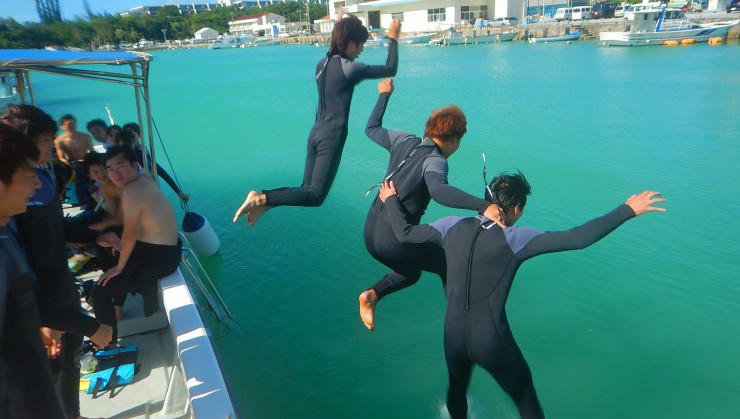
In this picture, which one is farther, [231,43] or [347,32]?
[231,43]

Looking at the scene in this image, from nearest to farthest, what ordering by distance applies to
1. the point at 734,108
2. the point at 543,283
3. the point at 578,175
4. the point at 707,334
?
the point at 707,334
the point at 543,283
the point at 578,175
the point at 734,108

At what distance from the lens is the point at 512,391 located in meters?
2.88

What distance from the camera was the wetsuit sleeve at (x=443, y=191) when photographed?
287cm

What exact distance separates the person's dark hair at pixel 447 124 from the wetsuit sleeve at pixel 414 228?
1.67 ft

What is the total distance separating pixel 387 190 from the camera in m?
3.41

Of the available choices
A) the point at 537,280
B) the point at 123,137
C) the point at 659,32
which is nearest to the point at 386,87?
the point at 123,137

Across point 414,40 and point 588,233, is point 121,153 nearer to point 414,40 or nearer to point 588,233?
point 588,233

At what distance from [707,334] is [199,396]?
533cm

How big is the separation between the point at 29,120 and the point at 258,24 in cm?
13192

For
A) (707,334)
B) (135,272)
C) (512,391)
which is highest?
(135,272)

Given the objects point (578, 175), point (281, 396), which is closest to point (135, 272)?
point (281, 396)

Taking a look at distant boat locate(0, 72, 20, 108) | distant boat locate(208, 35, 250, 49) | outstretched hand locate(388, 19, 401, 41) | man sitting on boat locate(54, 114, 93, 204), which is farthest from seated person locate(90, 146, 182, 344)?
distant boat locate(208, 35, 250, 49)

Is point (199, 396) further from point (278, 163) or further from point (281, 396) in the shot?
point (278, 163)

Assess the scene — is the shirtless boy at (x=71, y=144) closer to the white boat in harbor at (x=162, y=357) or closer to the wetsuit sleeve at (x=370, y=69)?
the white boat in harbor at (x=162, y=357)
